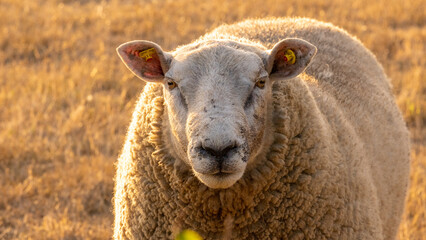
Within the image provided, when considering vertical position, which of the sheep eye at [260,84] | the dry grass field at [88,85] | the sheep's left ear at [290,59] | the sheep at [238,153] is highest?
the sheep's left ear at [290,59]

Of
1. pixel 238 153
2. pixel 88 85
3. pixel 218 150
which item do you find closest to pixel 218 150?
pixel 218 150

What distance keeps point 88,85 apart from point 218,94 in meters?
4.95

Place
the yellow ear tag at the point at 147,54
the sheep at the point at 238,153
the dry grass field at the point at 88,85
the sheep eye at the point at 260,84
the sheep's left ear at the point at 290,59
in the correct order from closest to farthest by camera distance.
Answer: the sheep at the point at 238,153
the sheep eye at the point at 260,84
the sheep's left ear at the point at 290,59
the yellow ear tag at the point at 147,54
the dry grass field at the point at 88,85

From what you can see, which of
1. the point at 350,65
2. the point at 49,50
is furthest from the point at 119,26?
the point at 350,65

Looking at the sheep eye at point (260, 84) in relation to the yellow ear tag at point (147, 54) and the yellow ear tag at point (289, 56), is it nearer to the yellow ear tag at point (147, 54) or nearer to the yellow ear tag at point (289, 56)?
the yellow ear tag at point (289, 56)

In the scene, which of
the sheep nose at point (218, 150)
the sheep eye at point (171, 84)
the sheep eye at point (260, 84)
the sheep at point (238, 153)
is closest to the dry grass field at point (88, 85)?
the sheep at point (238, 153)

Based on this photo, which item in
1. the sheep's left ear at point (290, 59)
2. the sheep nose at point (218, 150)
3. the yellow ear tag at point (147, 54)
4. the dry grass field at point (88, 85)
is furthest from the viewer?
the dry grass field at point (88, 85)

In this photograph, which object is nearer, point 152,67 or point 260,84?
point 260,84

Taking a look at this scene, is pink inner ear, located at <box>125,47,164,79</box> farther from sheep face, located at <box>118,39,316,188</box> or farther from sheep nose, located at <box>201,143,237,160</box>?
sheep nose, located at <box>201,143,237,160</box>

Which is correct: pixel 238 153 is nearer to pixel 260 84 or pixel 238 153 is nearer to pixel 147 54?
pixel 260 84

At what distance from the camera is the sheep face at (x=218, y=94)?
3018mm

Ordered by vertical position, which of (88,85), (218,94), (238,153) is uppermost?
(218,94)

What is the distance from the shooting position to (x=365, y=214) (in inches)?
147

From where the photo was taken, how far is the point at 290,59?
356 cm
